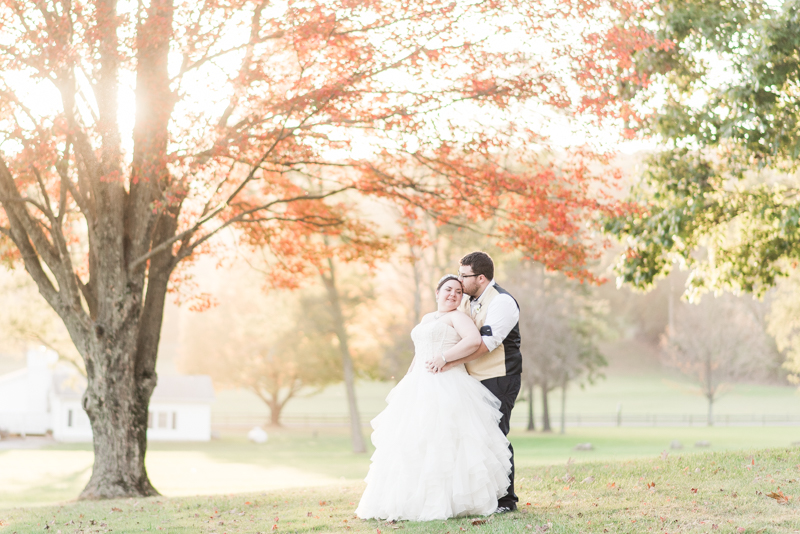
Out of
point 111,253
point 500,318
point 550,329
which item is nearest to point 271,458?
point 550,329

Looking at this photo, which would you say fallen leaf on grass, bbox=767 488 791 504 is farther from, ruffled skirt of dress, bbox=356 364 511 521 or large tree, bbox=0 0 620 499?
large tree, bbox=0 0 620 499

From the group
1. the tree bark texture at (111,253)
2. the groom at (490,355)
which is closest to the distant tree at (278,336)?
the tree bark texture at (111,253)

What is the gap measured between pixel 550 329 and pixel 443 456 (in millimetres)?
32735

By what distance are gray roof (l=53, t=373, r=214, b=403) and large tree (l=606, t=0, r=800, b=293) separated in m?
39.3

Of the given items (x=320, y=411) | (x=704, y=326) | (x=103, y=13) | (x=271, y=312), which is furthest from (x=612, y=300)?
(x=103, y=13)

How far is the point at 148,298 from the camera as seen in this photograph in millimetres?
12219

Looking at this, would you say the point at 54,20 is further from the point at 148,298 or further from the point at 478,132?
the point at 478,132

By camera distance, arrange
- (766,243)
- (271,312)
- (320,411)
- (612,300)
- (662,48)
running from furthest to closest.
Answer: (612,300)
(320,411)
(271,312)
(766,243)
(662,48)

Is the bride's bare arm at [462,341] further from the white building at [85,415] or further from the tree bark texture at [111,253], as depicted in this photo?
the white building at [85,415]

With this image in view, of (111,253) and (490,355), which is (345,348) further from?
(490,355)

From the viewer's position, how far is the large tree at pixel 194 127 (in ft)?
34.0

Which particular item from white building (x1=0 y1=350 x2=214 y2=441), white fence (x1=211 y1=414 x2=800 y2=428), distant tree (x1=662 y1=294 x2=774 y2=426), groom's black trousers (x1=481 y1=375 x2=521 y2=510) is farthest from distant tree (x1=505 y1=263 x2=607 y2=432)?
groom's black trousers (x1=481 y1=375 x2=521 y2=510)

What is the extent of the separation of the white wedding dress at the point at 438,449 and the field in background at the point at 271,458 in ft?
37.5

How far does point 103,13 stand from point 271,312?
36.6 meters
